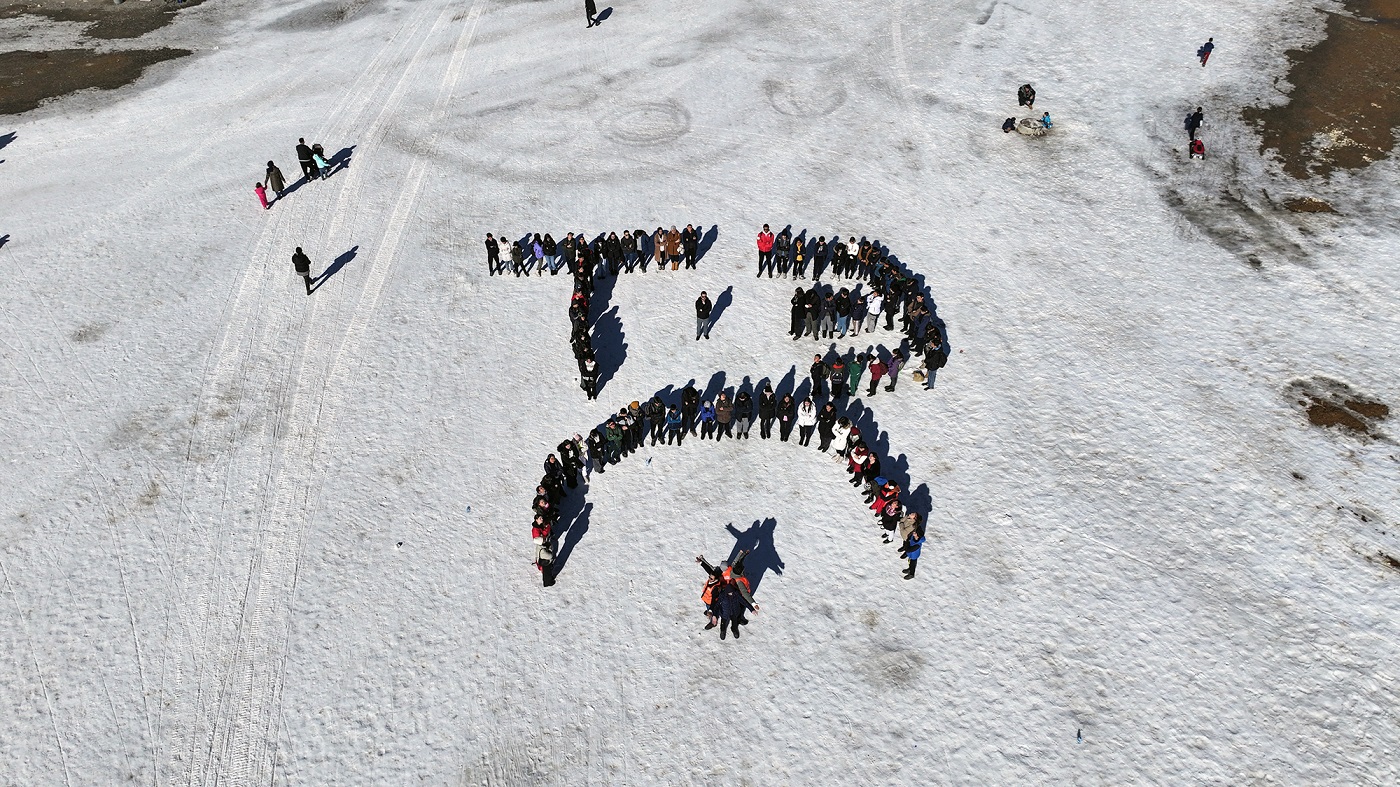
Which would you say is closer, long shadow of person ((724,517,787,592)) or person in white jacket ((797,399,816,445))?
long shadow of person ((724,517,787,592))

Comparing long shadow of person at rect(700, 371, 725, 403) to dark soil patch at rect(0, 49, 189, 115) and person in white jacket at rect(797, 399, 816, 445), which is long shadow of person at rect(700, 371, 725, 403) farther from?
dark soil patch at rect(0, 49, 189, 115)

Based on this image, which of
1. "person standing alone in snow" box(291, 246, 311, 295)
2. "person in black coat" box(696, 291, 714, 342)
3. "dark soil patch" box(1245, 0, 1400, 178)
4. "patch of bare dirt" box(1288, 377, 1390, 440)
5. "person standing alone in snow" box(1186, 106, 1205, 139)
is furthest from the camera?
"person standing alone in snow" box(1186, 106, 1205, 139)

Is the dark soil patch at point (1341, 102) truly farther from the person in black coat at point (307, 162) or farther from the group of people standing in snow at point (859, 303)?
the person in black coat at point (307, 162)

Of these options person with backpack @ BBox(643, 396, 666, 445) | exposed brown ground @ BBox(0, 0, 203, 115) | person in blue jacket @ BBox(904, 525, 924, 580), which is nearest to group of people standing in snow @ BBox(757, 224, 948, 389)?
person with backpack @ BBox(643, 396, 666, 445)

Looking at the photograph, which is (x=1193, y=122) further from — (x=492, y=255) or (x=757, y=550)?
(x=492, y=255)

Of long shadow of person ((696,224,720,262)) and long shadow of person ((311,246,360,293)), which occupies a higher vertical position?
long shadow of person ((696,224,720,262))

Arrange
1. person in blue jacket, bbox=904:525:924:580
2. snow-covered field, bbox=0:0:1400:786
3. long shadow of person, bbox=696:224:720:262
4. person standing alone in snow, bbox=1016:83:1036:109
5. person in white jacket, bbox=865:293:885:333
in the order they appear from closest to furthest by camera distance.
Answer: snow-covered field, bbox=0:0:1400:786
person in blue jacket, bbox=904:525:924:580
person in white jacket, bbox=865:293:885:333
long shadow of person, bbox=696:224:720:262
person standing alone in snow, bbox=1016:83:1036:109

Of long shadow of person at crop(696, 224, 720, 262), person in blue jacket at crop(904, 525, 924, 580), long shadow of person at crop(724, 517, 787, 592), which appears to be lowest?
long shadow of person at crop(724, 517, 787, 592)
